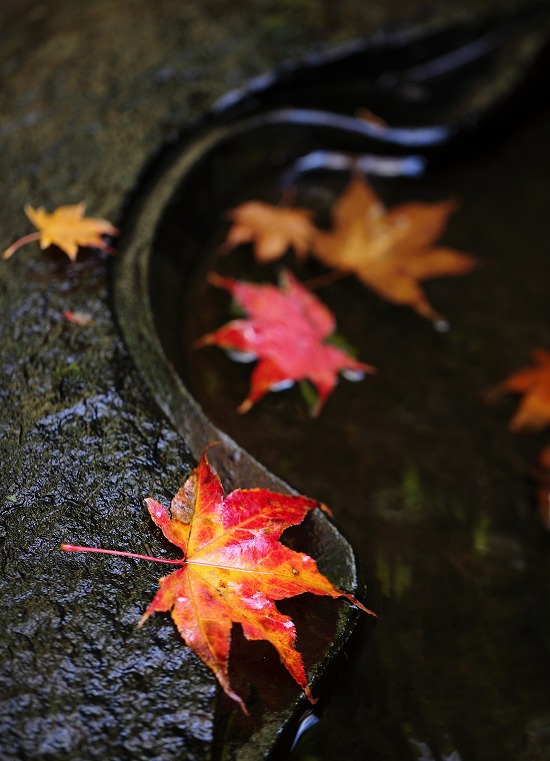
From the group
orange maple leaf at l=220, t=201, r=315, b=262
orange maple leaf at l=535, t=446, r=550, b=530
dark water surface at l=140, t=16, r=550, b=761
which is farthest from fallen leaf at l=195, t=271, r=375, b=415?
orange maple leaf at l=535, t=446, r=550, b=530

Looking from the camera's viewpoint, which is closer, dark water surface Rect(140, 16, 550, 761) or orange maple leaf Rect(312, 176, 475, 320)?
dark water surface Rect(140, 16, 550, 761)

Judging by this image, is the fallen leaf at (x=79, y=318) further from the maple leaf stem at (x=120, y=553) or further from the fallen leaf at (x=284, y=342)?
the maple leaf stem at (x=120, y=553)

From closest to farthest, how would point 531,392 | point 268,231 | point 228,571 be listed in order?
point 228,571
point 531,392
point 268,231

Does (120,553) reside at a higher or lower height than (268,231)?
higher

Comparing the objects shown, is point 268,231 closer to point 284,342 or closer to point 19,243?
point 284,342

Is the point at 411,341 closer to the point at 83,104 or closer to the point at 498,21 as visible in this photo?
the point at 83,104

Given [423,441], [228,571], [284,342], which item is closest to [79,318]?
[284,342]

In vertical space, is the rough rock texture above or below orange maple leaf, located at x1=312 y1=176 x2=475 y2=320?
above

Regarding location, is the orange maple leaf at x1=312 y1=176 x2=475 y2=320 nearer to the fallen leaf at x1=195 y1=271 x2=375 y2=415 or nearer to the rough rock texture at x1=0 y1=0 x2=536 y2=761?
the fallen leaf at x1=195 y1=271 x2=375 y2=415
